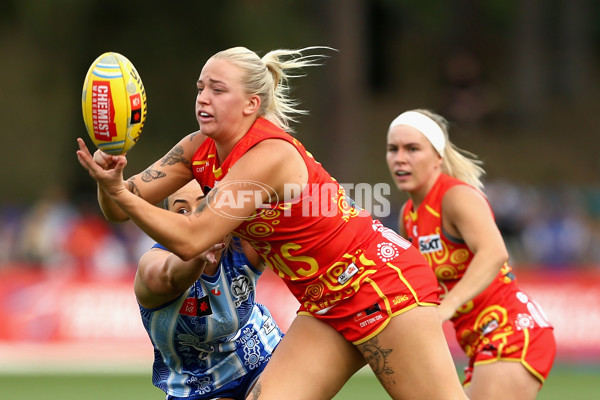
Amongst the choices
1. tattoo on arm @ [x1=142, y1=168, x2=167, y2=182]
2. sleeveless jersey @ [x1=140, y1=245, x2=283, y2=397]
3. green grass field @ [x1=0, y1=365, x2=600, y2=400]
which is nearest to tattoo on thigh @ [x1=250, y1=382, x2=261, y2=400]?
sleeveless jersey @ [x1=140, y1=245, x2=283, y2=397]

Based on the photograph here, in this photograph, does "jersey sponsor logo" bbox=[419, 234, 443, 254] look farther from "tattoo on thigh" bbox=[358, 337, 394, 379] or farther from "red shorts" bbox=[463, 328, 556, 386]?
"tattoo on thigh" bbox=[358, 337, 394, 379]

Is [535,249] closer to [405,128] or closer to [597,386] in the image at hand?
[597,386]

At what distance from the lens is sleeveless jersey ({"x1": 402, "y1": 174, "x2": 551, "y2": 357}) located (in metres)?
5.60

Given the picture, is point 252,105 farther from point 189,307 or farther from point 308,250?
point 189,307

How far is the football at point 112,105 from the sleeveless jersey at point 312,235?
0.48 metres

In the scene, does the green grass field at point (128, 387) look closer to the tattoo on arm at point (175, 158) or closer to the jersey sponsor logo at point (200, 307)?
the jersey sponsor logo at point (200, 307)

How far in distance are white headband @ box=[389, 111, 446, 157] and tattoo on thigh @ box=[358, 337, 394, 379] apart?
1537 mm

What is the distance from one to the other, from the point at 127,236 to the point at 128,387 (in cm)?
459

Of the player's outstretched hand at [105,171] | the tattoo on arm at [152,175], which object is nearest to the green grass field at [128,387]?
the tattoo on arm at [152,175]

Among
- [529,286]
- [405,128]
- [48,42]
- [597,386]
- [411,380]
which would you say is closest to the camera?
[411,380]

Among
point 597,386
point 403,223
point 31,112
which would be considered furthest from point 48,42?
point 403,223

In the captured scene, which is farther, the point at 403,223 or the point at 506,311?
the point at 403,223

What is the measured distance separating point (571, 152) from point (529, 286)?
1404 cm

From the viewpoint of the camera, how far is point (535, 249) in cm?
1475
